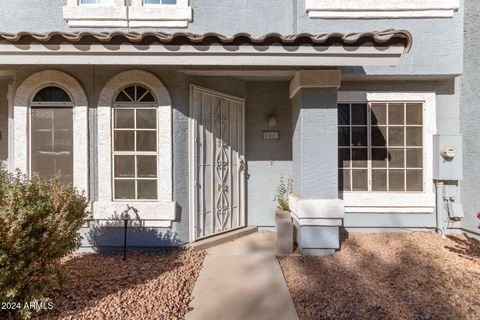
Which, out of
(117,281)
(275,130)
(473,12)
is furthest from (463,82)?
(117,281)

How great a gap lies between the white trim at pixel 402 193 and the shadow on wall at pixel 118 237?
4.39m

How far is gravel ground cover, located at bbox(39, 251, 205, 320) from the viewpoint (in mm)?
3748

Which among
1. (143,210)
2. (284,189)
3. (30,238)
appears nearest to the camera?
(30,238)

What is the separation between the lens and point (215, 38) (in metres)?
4.69

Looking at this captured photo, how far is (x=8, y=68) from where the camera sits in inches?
236

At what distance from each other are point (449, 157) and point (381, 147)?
1.39 m

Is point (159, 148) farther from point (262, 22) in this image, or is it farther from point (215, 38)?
point (262, 22)

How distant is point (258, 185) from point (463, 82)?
5.17 metres

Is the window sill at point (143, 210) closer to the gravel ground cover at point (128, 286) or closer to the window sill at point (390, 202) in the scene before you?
the gravel ground cover at point (128, 286)

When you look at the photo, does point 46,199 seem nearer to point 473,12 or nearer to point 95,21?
point 95,21

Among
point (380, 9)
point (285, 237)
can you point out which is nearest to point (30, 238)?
point (285, 237)

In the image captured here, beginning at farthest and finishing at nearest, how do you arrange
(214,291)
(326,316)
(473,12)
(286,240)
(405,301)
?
(473,12) → (286,240) → (214,291) → (405,301) → (326,316)

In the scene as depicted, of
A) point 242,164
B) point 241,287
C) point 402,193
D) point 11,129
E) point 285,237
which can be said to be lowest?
point 241,287

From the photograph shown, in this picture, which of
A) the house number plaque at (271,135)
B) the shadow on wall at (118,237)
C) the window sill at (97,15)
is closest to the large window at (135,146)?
the shadow on wall at (118,237)
